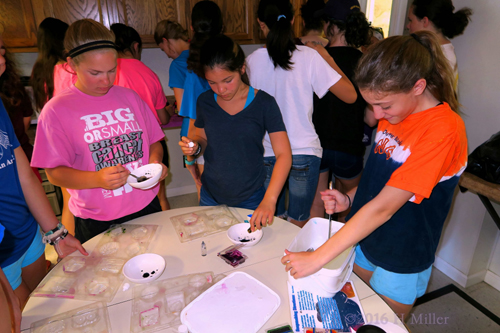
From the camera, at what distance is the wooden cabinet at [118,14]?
2.37 metres

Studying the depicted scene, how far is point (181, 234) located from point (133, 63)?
1.35 meters

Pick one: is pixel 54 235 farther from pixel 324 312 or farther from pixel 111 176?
pixel 324 312

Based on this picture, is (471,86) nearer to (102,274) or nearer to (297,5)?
(297,5)

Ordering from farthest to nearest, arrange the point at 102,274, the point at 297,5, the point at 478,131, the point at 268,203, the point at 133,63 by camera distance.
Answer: the point at 297,5, the point at 133,63, the point at 478,131, the point at 268,203, the point at 102,274

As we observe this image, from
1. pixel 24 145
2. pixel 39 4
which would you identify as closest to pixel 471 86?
pixel 24 145

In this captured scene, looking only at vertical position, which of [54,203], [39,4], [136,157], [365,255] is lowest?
[54,203]

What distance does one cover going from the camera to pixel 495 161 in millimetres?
1517

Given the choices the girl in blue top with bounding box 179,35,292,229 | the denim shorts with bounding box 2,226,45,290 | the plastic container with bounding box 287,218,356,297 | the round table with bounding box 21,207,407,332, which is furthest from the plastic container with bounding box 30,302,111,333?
the girl in blue top with bounding box 179,35,292,229

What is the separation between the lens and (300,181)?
1714 mm

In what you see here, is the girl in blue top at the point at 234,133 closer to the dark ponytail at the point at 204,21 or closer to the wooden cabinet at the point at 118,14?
the dark ponytail at the point at 204,21

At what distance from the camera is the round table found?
86 centimetres

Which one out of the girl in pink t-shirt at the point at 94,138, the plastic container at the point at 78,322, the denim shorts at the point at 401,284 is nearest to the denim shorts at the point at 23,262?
the girl in pink t-shirt at the point at 94,138

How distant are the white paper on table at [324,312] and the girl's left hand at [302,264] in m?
0.08

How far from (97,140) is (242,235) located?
0.70 m
